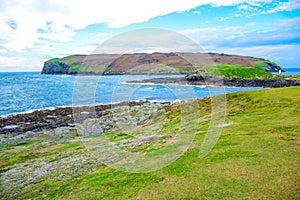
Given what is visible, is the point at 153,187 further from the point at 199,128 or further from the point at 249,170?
the point at 199,128

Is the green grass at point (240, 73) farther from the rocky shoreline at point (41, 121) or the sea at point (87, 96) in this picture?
the rocky shoreline at point (41, 121)

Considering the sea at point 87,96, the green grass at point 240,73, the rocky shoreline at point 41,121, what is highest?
the green grass at point 240,73

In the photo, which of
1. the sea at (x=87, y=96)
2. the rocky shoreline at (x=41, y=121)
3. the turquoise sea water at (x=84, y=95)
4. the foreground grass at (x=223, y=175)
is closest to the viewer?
the foreground grass at (x=223, y=175)

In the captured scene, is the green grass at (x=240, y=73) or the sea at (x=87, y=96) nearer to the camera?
the sea at (x=87, y=96)

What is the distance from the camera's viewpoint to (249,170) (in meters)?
12.7

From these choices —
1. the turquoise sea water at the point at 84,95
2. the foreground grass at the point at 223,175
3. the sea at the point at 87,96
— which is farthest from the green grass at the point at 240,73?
the foreground grass at the point at 223,175

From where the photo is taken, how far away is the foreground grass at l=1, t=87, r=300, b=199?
1130cm

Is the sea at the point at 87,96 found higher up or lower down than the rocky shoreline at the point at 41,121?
higher up

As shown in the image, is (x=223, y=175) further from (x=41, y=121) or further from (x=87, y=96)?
(x=87, y=96)

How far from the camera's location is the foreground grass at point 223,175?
11297 millimetres

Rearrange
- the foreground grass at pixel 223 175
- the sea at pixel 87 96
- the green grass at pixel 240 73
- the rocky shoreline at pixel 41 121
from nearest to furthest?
the foreground grass at pixel 223 175 < the rocky shoreline at pixel 41 121 < the sea at pixel 87 96 < the green grass at pixel 240 73

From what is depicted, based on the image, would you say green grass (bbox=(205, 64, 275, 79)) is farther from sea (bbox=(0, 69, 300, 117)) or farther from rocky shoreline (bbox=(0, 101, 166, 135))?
rocky shoreline (bbox=(0, 101, 166, 135))

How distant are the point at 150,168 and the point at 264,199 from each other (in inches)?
279

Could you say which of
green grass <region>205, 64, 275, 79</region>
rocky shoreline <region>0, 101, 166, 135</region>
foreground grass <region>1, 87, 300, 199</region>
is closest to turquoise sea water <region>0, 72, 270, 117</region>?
rocky shoreline <region>0, 101, 166, 135</region>
